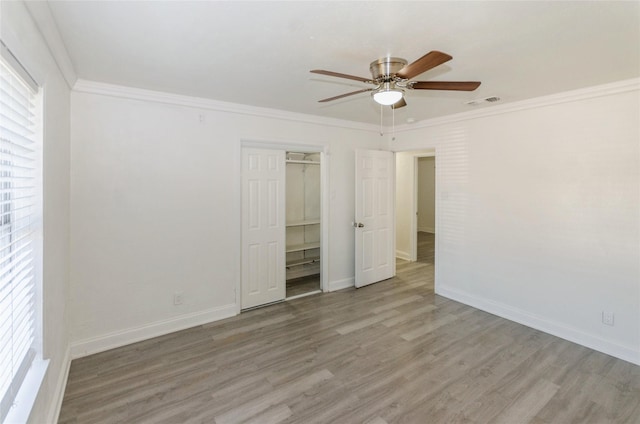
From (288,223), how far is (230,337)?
219 centimetres

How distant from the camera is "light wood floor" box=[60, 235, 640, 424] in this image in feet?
6.99

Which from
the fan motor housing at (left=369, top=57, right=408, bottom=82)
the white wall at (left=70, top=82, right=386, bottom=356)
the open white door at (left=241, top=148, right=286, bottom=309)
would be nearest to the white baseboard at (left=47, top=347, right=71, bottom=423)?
the white wall at (left=70, top=82, right=386, bottom=356)

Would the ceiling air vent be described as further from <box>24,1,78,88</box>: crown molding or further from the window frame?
the window frame

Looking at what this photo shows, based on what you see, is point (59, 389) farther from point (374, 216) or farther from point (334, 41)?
point (374, 216)

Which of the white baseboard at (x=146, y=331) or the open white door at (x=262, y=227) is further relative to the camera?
the open white door at (x=262, y=227)

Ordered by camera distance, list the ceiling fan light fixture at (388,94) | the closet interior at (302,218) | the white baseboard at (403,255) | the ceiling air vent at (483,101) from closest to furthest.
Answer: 1. the ceiling fan light fixture at (388,94)
2. the ceiling air vent at (483,101)
3. the closet interior at (302,218)
4. the white baseboard at (403,255)

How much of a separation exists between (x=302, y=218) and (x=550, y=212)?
3.40 meters

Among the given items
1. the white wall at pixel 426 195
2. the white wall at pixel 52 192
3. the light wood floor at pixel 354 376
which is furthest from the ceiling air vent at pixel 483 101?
the white wall at pixel 426 195

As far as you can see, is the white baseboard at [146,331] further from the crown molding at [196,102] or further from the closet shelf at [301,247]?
the crown molding at [196,102]

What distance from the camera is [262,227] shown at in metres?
3.91

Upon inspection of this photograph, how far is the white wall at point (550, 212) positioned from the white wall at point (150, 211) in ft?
8.24

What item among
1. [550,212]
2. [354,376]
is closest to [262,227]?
[354,376]

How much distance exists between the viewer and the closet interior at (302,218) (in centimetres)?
510

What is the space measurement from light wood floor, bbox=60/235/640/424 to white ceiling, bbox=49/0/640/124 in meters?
2.46
